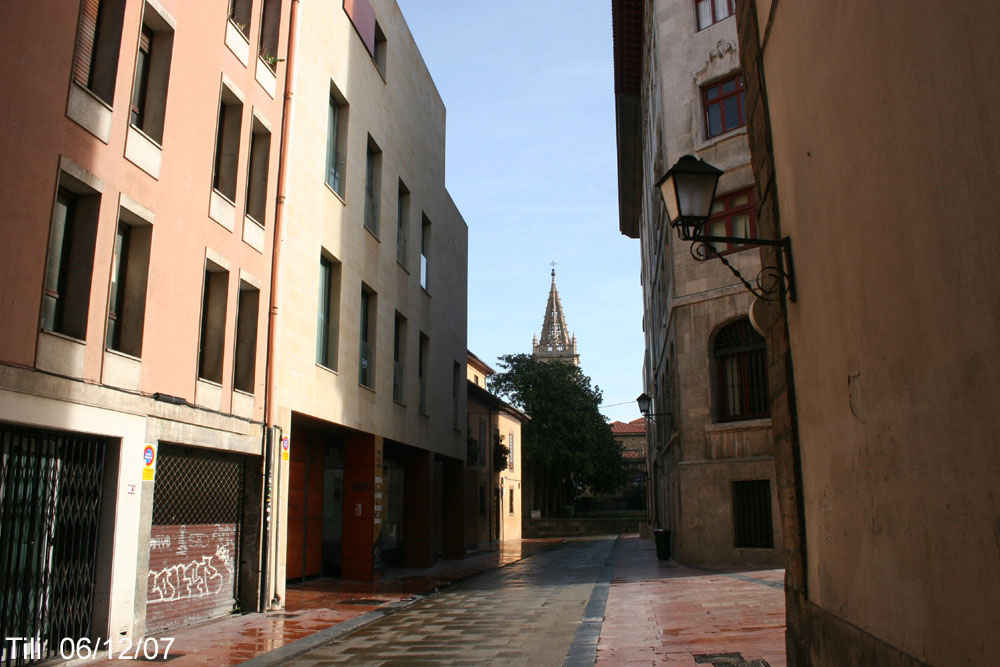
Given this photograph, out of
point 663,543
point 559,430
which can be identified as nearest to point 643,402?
point 663,543

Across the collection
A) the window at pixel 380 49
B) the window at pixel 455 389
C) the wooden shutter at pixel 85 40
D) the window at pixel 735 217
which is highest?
the window at pixel 380 49

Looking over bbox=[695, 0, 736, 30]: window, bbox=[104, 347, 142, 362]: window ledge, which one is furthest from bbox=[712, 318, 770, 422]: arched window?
bbox=[104, 347, 142, 362]: window ledge

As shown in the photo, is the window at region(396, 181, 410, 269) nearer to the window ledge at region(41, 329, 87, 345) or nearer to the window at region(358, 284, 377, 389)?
the window at region(358, 284, 377, 389)

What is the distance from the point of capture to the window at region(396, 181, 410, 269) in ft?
69.7

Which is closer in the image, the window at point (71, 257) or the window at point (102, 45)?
the window at point (71, 257)

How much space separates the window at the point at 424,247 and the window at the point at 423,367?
162cm

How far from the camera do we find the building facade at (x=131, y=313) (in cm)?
827

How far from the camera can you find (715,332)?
20.1 m

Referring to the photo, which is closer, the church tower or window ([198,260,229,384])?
window ([198,260,229,384])

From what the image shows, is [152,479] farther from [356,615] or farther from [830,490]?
[830,490]

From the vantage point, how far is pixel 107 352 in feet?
31.3

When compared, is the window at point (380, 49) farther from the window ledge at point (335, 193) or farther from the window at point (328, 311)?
the window at point (328, 311)

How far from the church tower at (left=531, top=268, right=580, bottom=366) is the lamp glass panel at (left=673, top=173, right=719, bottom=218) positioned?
89.0 metres

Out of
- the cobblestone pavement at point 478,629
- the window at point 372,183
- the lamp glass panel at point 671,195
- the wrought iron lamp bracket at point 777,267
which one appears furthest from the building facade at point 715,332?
the lamp glass panel at point 671,195
